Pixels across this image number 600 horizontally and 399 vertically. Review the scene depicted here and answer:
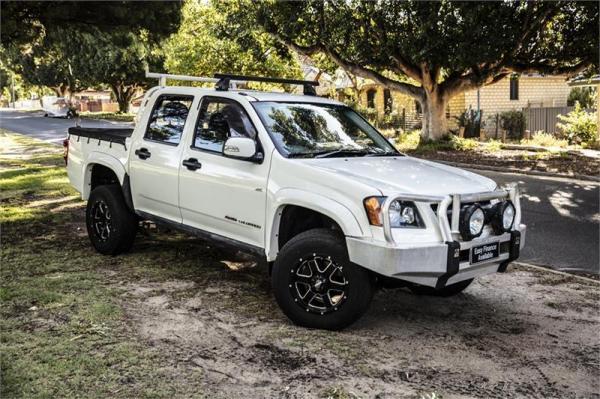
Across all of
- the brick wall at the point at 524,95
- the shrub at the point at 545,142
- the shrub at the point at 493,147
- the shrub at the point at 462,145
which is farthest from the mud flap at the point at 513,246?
the brick wall at the point at 524,95

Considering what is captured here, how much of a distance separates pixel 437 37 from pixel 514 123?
1127 cm

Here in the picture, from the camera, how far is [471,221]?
453 cm

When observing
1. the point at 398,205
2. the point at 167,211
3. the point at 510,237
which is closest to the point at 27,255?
the point at 167,211

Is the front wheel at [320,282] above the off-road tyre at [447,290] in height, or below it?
above

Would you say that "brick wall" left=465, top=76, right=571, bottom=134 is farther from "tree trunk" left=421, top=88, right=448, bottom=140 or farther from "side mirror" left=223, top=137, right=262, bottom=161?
"side mirror" left=223, top=137, right=262, bottom=161

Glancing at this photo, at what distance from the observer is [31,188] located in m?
12.0

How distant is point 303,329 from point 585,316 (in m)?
2.46

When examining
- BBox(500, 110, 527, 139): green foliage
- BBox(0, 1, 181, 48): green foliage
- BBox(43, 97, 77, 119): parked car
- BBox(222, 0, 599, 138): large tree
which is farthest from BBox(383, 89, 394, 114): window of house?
BBox(0, 1, 181, 48): green foliage

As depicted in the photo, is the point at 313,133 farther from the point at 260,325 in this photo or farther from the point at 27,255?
the point at 27,255

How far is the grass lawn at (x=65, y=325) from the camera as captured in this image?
3.67 m

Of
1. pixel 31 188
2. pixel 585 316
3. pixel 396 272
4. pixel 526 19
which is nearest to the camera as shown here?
pixel 396 272

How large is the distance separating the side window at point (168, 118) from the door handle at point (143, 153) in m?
0.14

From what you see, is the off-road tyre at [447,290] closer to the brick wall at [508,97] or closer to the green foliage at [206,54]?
the brick wall at [508,97]

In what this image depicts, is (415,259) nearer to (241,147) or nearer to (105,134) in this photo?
(241,147)
